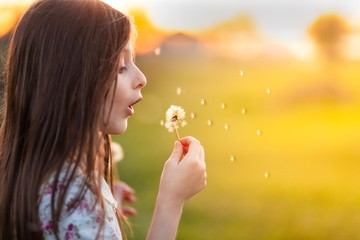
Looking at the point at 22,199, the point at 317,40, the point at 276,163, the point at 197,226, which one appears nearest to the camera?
the point at 22,199

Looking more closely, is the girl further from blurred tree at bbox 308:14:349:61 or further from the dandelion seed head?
blurred tree at bbox 308:14:349:61

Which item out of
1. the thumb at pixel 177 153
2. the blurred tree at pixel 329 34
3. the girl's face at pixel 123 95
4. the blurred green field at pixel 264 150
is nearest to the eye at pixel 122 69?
the girl's face at pixel 123 95

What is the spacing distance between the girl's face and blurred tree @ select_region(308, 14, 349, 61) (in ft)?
10.9

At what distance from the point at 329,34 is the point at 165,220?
354cm

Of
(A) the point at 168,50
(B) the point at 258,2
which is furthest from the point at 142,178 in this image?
(B) the point at 258,2

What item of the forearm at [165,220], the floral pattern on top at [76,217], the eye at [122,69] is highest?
the eye at [122,69]

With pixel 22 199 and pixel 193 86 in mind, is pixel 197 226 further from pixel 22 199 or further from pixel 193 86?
pixel 22 199

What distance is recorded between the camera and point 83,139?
4.19 ft

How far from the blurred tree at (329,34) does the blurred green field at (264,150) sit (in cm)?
9

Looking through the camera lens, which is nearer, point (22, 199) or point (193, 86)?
point (22, 199)

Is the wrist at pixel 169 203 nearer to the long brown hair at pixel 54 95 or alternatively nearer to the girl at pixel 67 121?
the girl at pixel 67 121

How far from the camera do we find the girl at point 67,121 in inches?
48.6

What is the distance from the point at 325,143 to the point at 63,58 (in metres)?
3.32

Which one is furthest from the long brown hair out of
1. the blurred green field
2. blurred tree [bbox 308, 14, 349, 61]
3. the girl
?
blurred tree [bbox 308, 14, 349, 61]
